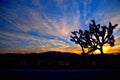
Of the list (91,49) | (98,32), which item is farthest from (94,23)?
(91,49)

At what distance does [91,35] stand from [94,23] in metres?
1.94
